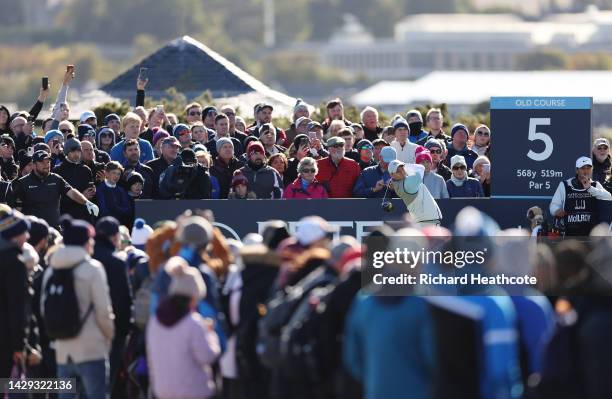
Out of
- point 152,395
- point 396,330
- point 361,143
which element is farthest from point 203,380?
point 361,143

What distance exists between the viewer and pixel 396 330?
11.8 meters

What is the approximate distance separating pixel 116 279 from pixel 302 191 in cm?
513

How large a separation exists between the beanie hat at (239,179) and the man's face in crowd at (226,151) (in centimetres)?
56

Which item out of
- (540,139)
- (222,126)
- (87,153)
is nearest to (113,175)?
(87,153)

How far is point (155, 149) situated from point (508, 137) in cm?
427

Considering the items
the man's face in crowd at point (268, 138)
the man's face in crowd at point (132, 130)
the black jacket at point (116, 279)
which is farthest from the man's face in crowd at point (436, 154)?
the black jacket at point (116, 279)

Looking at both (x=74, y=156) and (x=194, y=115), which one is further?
(x=194, y=115)

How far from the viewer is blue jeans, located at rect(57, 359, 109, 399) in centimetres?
1487

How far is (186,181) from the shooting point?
20344 mm

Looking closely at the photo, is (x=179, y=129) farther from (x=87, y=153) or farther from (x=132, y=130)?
(x=87, y=153)

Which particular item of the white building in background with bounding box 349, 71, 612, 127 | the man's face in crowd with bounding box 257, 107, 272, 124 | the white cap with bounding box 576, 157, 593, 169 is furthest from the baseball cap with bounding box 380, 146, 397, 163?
the white building in background with bounding box 349, 71, 612, 127

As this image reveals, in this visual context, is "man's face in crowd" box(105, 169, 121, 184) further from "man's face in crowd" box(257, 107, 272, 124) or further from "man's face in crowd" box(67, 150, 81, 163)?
"man's face in crowd" box(257, 107, 272, 124)

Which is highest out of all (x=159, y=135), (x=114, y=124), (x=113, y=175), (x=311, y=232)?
(x=114, y=124)

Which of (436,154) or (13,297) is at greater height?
(436,154)
